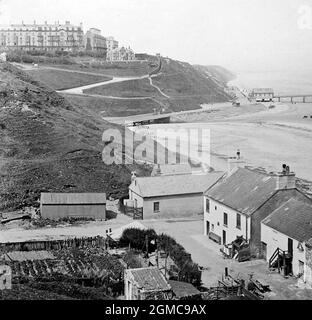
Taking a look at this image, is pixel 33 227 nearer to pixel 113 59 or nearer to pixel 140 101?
pixel 140 101

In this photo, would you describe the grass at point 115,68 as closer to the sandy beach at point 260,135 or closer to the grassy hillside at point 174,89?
the grassy hillside at point 174,89

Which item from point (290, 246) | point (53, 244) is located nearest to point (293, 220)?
point (290, 246)

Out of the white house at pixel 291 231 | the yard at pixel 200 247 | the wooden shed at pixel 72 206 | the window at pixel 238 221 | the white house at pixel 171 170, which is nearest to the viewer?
the yard at pixel 200 247

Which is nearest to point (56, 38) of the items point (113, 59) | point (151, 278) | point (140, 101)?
point (140, 101)

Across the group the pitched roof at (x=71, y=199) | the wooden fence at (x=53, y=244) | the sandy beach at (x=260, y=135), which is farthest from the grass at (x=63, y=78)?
the wooden fence at (x=53, y=244)

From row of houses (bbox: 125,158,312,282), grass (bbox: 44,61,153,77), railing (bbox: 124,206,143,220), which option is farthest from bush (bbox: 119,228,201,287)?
grass (bbox: 44,61,153,77)

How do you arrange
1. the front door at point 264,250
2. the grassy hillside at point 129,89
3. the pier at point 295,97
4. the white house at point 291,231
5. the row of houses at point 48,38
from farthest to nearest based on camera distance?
1. the pier at point 295,97
2. the grassy hillside at point 129,89
3. the row of houses at point 48,38
4. the front door at point 264,250
5. the white house at point 291,231
